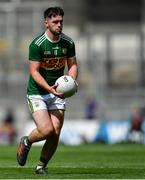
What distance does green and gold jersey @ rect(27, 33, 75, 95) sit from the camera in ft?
42.8

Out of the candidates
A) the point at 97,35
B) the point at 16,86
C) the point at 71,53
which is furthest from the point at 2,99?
the point at 71,53

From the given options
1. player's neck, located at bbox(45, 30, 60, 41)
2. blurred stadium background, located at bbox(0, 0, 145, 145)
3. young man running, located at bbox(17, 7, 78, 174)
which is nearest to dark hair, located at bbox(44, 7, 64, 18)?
young man running, located at bbox(17, 7, 78, 174)

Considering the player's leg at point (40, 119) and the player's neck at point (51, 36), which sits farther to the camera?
the player's neck at point (51, 36)

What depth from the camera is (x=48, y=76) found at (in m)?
13.2

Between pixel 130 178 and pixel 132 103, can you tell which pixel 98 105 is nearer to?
pixel 132 103

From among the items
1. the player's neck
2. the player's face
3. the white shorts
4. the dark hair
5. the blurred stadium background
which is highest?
the dark hair

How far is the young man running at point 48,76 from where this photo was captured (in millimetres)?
12984

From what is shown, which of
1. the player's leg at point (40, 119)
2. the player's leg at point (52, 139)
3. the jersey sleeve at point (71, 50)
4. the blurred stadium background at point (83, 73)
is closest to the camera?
the player's leg at point (40, 119)

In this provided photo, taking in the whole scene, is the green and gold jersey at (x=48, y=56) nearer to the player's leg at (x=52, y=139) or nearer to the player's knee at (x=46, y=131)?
the player's leg at (x=52, y=139)

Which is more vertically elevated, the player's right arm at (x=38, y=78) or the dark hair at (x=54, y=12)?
the dark hair at (x=54, y=12)

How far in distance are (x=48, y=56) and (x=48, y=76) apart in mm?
310

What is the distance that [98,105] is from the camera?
3328cm

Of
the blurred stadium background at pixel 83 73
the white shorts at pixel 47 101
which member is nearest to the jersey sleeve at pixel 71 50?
the white shorts at pixel 47 101

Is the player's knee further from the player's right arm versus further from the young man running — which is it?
the player's right arm
